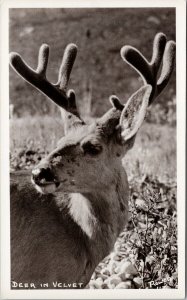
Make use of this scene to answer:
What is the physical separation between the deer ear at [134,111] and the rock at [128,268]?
0.79 m

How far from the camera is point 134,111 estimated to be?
2994 mm

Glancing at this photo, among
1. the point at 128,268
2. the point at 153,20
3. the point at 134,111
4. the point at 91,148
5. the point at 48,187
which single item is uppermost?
the point at 153,20

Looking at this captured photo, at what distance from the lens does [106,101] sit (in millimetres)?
3357

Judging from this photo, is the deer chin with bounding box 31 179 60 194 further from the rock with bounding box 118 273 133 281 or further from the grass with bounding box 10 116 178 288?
the rock with bounding box 118 273 133 281

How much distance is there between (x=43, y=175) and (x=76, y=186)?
21 cm

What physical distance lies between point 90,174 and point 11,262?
2.41 ft

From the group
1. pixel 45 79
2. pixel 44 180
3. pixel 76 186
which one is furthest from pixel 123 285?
pixel 45 79

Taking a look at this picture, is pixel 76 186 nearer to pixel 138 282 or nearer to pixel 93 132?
pixel 93 132

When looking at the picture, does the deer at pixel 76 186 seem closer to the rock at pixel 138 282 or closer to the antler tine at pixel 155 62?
the antler tine at pixel 155 62

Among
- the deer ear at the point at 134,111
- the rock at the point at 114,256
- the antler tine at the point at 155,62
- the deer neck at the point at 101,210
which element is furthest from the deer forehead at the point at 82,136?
the rock at the point at 114,256

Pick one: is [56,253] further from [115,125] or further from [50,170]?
[115,125]

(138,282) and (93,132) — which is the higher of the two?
(93,132)

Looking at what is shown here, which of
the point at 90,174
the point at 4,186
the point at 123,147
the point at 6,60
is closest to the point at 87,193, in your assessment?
the point at 90,174

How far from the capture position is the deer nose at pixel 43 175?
2898mm
